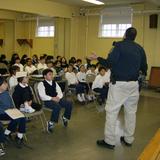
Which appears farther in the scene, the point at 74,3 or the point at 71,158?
the point at 74,3

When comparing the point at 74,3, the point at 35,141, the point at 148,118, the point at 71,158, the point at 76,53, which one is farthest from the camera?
the point at 76,53

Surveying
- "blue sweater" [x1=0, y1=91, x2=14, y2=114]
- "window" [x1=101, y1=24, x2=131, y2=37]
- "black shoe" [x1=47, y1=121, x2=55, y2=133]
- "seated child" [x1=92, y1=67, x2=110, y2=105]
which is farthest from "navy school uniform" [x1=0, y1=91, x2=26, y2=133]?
"window" [x1=101, y1=24, x2=131, y2=37]

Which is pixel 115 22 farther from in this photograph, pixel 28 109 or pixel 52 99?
pixel 28 109

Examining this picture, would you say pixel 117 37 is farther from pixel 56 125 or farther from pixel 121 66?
pixel 121 66

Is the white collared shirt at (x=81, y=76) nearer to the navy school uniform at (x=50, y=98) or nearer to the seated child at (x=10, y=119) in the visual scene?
the navy school uniform at (x=50, y=98)

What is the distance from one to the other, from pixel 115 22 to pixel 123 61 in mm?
7162

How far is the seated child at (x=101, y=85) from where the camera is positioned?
21.4 feet

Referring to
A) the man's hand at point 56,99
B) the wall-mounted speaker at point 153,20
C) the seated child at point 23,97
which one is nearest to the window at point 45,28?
the wall-mounted speaker at point 153,20

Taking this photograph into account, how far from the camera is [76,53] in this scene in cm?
1151

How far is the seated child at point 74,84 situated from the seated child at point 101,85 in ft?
1.61

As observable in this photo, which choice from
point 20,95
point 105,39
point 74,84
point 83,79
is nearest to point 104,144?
point 20,95

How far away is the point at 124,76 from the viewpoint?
12.1ft

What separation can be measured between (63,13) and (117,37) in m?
2.20

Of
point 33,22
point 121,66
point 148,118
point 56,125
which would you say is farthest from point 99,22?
point 121,66
